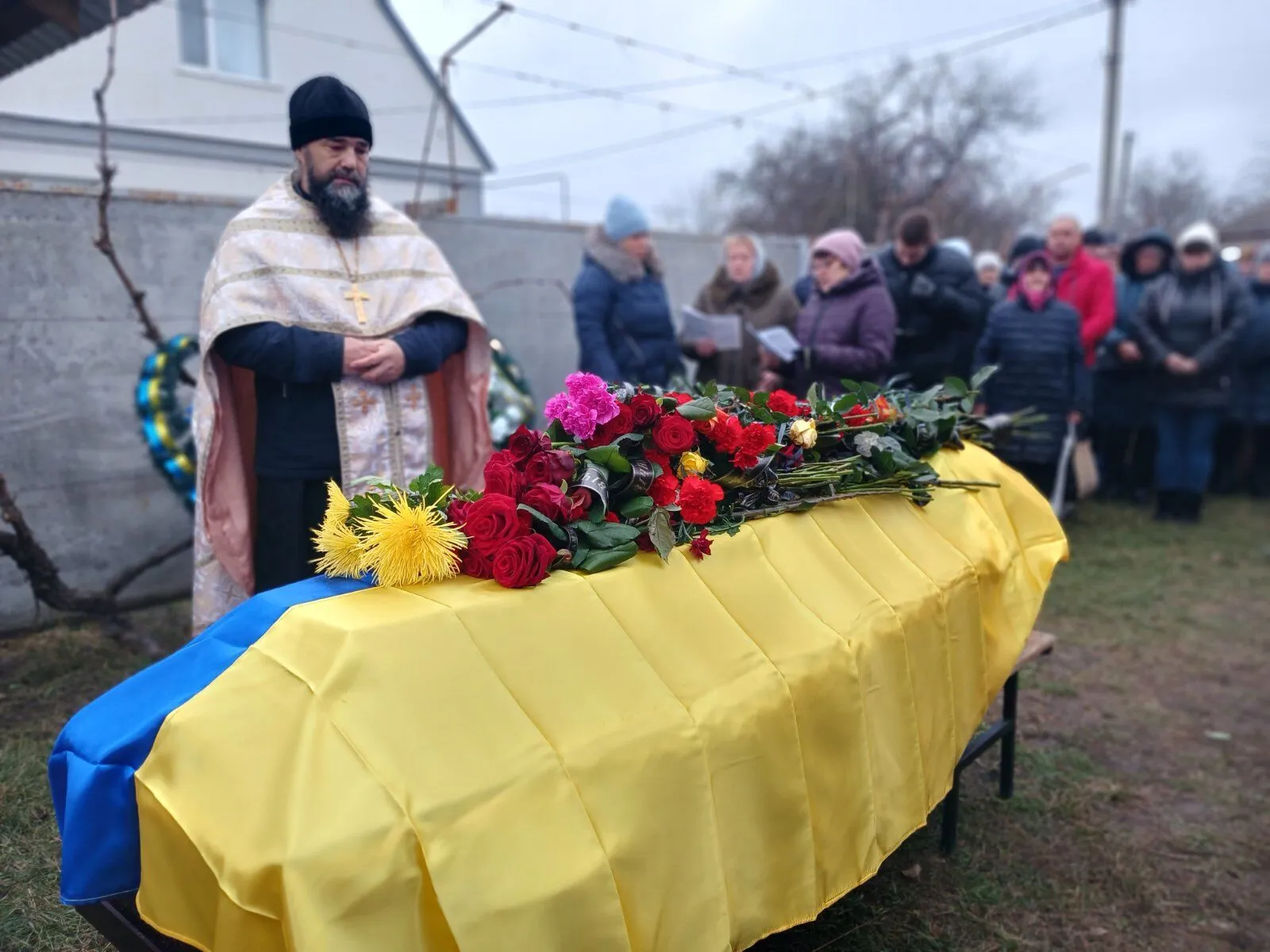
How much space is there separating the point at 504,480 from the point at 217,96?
53.0 ft

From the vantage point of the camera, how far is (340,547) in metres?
1.85

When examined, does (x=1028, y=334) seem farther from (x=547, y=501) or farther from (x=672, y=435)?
(x=547, y=501)

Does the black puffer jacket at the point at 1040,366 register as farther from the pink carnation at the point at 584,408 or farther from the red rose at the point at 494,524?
the red rose at the point at 494,524

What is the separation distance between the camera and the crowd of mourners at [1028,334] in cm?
Answer: 514

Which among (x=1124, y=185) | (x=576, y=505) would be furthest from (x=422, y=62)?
(x=1124, y=185)

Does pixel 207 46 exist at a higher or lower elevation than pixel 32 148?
higher

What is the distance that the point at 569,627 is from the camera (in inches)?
68.7

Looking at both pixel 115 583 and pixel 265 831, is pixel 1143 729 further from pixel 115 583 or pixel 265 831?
pixel 115 583

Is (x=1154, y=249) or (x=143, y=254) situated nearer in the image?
(x=143, y=254)

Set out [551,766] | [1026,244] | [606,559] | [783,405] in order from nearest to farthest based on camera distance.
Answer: [551,766] → [606,559] → [783,405] → [1026,244]

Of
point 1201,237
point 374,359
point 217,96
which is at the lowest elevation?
point 374,359

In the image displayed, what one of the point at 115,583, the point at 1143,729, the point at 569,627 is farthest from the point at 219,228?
the point at 1143,729

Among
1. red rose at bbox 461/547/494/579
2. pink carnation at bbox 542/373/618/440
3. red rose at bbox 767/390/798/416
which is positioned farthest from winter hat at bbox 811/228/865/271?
red rose at bbox 461/547/494/579

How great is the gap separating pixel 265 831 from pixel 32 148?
48.1ft
